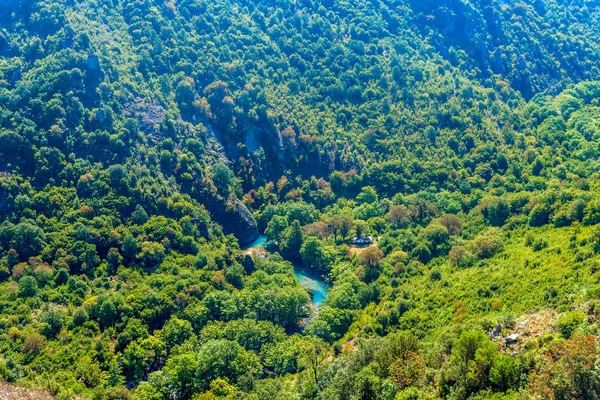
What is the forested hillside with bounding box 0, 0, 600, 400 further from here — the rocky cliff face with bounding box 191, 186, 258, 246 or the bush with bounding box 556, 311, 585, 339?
the rocky cliff face with bounding box 191, 186, 258, 246

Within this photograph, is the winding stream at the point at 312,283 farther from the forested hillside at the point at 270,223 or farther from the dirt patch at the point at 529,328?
the dirt patch at the point at 529,328

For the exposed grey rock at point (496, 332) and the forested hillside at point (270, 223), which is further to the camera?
the forested hillside at point (270, 223)

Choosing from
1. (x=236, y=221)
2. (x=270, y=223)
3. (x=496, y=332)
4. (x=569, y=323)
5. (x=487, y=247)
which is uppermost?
(x=270, y=223)

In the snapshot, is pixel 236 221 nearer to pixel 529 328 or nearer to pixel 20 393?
pixel 20 393

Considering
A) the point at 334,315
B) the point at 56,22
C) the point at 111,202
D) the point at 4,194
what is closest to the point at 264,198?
the point at 111,202

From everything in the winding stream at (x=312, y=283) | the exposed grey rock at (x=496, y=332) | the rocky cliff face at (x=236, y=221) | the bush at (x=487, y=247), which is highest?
the rocky cliff face at (x=236, y=221)

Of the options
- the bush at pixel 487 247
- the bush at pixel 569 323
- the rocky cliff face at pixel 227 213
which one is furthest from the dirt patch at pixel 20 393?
the bush at pixel 487 247

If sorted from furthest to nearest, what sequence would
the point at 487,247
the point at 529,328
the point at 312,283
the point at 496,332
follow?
the point at 312,283 < the point at 487,247 < the point at 496,332 < the point at 529,328

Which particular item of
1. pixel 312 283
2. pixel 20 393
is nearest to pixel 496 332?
pixel 20 393
